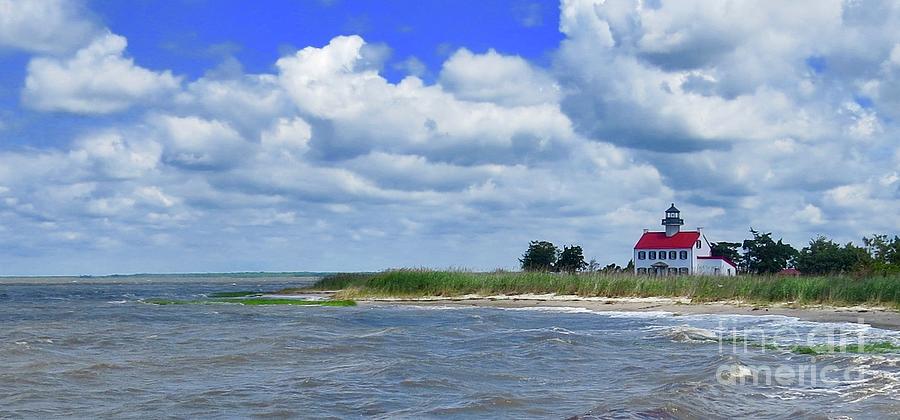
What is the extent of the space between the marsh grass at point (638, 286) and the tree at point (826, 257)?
19.4 meters

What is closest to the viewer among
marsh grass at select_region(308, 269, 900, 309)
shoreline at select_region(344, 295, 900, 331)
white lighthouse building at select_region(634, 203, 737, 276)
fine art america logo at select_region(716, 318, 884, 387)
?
fine art america logo at select_region(716, 318, 884, 387)

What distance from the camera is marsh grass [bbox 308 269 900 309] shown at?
33500mm

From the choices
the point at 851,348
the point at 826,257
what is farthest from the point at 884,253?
the point at 851,348

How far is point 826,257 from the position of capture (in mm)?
62594

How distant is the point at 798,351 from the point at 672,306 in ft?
63.5

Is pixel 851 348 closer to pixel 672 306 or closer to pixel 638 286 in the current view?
pixel 672 306

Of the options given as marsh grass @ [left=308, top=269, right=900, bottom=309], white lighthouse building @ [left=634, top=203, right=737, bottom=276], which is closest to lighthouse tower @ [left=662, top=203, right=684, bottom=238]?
white lighthouse building @ [left=634, top=203, right=737, bottom=276]

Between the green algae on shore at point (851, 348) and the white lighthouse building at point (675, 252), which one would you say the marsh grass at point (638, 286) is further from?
the white lighthouse building at point (675, 252)

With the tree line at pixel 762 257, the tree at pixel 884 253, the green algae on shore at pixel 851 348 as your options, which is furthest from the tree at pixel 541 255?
the green algae on shore at pixel 851 348

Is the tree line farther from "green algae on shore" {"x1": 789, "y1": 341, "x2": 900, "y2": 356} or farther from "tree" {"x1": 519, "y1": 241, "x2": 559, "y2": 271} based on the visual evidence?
"green algae on shore" {"x1": 789, "y1": 341, "x2": 900, "y2": 356}

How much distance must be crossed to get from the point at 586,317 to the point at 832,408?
2208 cm

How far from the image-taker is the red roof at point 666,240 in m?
73.5

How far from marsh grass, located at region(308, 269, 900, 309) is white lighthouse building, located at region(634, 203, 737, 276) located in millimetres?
24902

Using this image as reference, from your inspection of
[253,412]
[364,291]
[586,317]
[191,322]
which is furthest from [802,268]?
[253,412]
